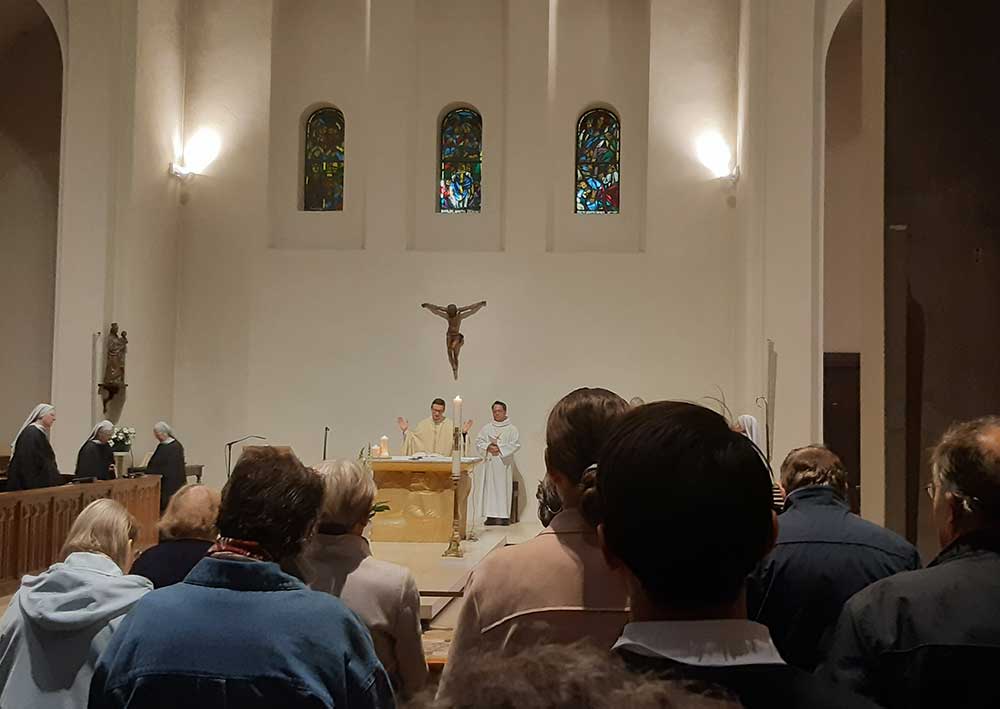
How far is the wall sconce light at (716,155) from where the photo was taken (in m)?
16.7

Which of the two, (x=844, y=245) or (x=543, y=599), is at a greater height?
(x=844, y=245)

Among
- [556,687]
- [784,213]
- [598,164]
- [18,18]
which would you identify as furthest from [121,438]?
[556,687]

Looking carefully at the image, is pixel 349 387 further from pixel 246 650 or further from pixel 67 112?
pixel 246 650

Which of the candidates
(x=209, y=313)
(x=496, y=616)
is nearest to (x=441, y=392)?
(x=209, y=313)

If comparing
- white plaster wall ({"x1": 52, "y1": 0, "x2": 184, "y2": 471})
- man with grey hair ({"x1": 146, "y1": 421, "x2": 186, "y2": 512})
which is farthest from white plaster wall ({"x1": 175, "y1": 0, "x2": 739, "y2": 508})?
man with grey hair ({"x1": 146, "y1": 421, "x2": 186, "y2": 512})

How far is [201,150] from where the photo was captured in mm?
17438

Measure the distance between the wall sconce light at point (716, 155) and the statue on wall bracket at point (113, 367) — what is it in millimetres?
8889

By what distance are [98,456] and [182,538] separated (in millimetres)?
9715

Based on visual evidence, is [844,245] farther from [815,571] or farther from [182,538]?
[182,538]

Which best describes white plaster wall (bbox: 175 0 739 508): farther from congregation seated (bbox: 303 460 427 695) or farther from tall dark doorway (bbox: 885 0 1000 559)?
congregation seated (bbox: 303 460 427 695)

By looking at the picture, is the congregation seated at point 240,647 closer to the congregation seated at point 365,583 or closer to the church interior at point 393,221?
the congregation seated at point 365,583

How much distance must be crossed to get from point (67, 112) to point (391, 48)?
5.00m

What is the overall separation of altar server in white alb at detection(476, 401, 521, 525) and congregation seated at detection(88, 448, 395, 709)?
45.2 feet

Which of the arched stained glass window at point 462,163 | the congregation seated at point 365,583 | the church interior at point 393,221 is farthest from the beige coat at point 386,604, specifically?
the arched stained glass window at point 462,163
